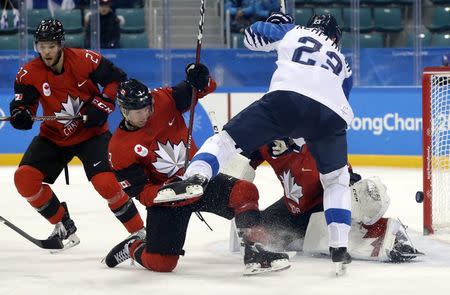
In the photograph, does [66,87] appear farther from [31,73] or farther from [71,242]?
[71,242]

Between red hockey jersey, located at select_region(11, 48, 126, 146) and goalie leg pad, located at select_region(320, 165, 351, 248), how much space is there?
4.01ft

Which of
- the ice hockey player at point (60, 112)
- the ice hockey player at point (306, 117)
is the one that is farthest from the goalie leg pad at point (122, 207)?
the ice hockey player at point (306, 117)

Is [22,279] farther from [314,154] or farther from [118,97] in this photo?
[314,154]

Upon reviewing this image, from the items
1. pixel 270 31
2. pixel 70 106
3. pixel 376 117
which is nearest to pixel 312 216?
pixel 270 31

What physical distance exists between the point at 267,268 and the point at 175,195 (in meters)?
0.49

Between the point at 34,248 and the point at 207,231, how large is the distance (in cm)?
91

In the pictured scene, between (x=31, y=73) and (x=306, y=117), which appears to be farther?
(x=31, y=73)

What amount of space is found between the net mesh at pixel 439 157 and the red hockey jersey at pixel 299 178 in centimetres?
91

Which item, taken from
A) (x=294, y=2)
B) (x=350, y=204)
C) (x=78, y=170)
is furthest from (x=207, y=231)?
(x=294, y=2)

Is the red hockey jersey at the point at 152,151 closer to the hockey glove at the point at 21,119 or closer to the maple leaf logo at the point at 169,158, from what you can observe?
the maple leaf logo at the point at 169,158

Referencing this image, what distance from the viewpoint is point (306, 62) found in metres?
4.07

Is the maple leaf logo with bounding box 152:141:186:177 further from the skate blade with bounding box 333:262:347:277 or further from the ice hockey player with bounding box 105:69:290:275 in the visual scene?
the skate blade with bounding box 333:262:347:277

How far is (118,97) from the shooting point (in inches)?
164

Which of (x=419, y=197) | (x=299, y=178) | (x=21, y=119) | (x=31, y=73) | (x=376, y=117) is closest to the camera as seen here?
(x=299, y=178)
